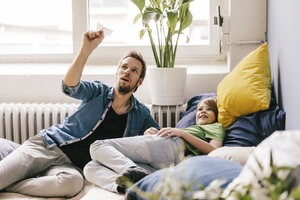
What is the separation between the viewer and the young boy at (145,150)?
5.70 ft

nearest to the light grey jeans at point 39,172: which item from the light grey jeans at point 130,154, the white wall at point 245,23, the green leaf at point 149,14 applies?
the light grey jeans at point 130,154

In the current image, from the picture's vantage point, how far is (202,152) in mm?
1918

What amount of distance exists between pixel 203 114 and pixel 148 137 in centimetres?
41

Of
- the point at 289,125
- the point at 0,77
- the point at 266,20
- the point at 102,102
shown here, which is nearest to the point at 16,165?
the point at 102,102

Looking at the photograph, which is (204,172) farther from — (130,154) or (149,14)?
(149,14)

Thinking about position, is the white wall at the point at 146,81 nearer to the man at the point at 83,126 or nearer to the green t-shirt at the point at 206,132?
the man at the point at 83,126

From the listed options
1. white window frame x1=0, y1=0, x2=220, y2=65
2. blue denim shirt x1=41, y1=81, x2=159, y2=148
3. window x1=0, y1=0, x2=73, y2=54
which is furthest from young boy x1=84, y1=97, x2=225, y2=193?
window x1=0, y1=0, x2=73, y2=54

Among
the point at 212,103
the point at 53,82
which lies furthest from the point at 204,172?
the point at 53,82

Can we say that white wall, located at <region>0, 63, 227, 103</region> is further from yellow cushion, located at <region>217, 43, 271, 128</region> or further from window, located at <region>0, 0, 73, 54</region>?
yellow cushion, located at <region>217, 43, 271, 128</region>

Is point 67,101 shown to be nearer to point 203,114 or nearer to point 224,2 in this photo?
point 203,114

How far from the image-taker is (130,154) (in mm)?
1845

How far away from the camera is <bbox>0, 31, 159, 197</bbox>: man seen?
203 cm

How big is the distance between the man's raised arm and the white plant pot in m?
0.50

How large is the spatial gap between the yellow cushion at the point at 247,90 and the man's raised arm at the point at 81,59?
735 millimetres
